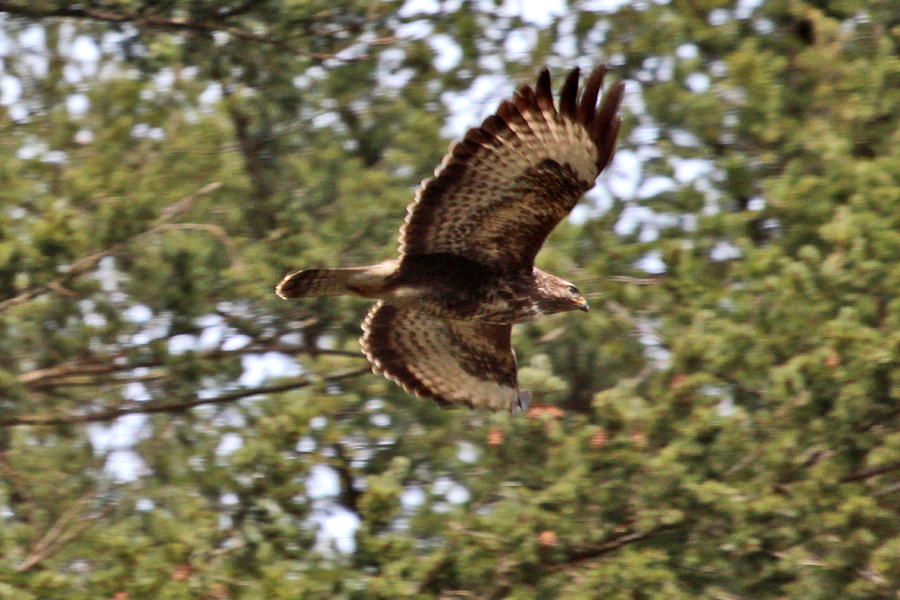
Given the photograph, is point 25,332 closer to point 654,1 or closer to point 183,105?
point 183,105

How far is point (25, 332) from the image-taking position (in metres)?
7.80

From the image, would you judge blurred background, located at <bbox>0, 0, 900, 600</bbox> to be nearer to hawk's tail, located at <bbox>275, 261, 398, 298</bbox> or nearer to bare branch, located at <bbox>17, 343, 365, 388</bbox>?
bare branch, located at <bbox>17, 343, 365, 388</bbox>

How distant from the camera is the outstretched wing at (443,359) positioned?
638 centimetres

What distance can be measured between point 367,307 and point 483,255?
215 centimetres

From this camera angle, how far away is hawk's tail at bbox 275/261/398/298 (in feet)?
18.1

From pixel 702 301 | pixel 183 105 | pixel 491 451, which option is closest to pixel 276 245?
pixel 183 105

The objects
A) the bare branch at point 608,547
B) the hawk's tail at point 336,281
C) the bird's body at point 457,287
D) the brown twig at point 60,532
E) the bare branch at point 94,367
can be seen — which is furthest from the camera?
the bare branch at point 94,367

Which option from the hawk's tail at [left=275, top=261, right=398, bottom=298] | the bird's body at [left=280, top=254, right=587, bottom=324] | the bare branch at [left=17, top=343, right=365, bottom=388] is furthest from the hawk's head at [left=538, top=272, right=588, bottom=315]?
the bare branch at [left=17, top=343, right=365, bottom=388]

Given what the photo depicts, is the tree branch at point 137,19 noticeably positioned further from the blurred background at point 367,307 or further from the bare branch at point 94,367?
the bare branch at point 94,367

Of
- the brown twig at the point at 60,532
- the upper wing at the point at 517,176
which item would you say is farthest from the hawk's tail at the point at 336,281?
the brown twig at the point at 60,532

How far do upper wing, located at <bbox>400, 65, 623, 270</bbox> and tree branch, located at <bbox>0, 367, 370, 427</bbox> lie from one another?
7.35 ft

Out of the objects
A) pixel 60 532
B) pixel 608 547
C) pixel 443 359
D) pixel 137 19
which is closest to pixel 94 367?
pixel 60 532

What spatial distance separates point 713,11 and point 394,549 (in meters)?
4.38

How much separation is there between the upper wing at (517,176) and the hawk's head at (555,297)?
136 mm
